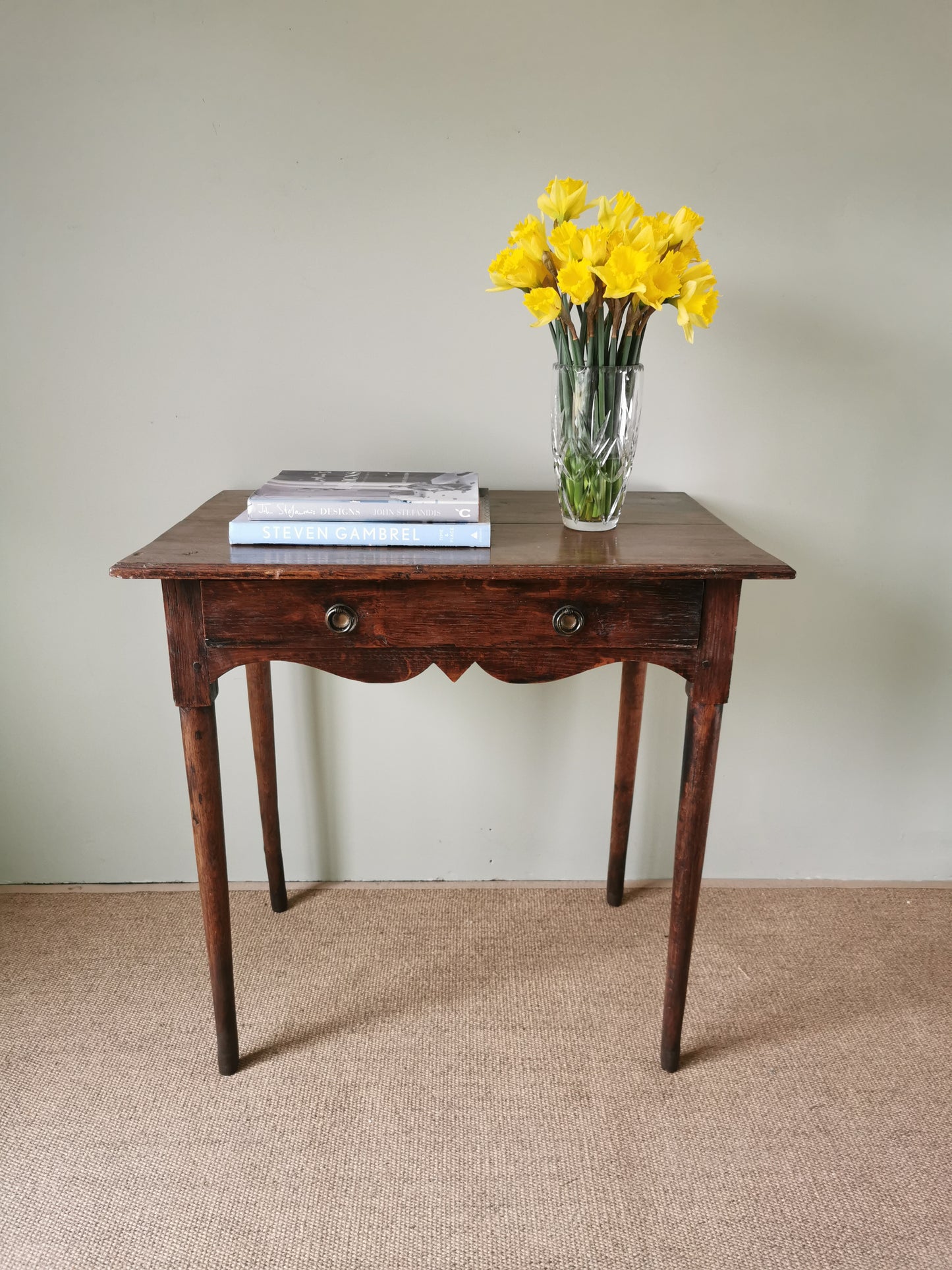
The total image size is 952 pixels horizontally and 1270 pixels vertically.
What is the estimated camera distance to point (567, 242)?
3.82 feet

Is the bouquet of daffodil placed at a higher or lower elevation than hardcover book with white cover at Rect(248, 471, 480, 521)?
higher

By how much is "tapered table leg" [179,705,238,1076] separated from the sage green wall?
497mm

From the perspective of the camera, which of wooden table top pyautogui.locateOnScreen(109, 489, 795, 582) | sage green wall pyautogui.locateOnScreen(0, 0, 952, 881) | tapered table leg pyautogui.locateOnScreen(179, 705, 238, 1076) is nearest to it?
wooden table top pyautogui.locateOnScreen(109, 489, 795, 582)

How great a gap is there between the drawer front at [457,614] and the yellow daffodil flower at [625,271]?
0.38 m

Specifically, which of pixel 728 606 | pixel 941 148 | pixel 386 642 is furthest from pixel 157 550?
pixel 941 148

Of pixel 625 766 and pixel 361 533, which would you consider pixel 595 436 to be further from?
pixel 625 766

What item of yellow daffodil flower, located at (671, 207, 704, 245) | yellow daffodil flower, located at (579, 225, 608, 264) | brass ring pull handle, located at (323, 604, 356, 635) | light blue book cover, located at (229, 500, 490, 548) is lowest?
brass ring pull handle, located at (323, 604, 356, 635)

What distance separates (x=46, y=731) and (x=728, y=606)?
136 centimetres

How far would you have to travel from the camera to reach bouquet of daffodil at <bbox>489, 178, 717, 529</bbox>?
1152mm

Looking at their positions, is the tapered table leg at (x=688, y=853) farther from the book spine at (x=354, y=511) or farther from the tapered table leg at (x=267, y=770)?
the tapered table leg at (x=267, y=770)

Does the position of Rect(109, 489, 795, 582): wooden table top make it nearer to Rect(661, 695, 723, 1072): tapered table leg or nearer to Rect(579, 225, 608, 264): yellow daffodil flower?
Rect(661, 695, 723, 1072): tapered table leg

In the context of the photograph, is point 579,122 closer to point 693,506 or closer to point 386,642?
point 693,506

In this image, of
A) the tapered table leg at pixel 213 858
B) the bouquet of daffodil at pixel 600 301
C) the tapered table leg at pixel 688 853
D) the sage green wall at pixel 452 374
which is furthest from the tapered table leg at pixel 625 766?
the tapered table leg at pixel 213 858

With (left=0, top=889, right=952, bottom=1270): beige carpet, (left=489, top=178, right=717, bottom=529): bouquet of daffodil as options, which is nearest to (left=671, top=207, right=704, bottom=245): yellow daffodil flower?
(left=489, top=178, right=717, bottom=529): bouquet of daffodil
